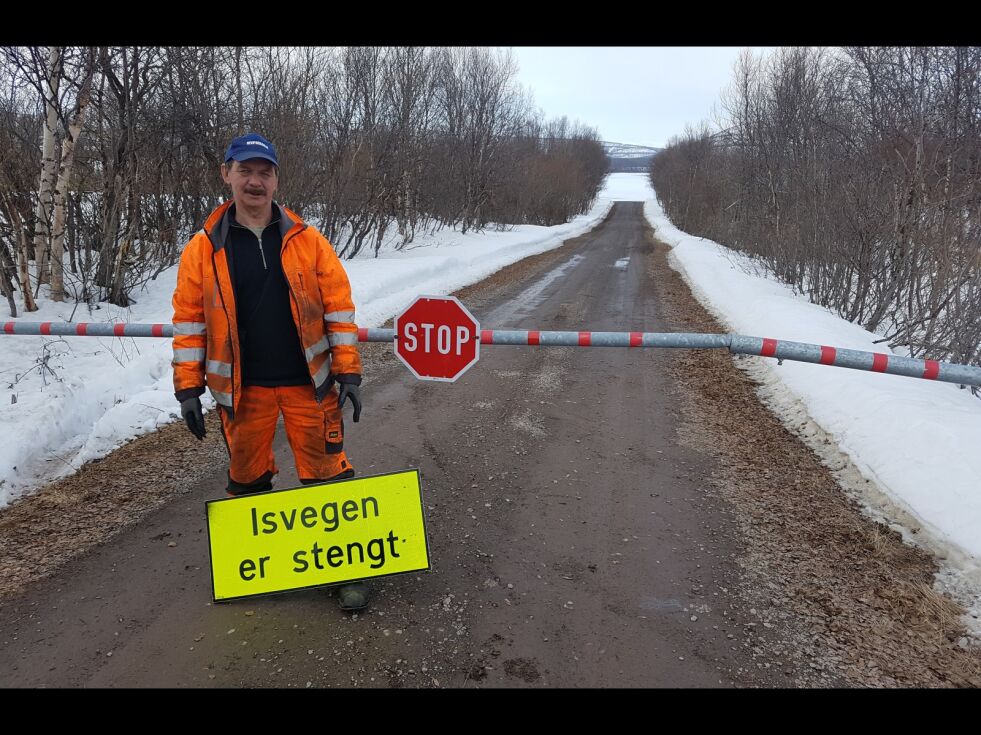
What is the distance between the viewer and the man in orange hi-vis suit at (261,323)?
Result: 2.74m

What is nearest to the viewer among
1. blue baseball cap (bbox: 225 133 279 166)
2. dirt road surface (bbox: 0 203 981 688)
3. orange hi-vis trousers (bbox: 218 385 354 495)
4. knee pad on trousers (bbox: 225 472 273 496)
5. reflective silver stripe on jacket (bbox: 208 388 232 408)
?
dirt road surface (bbox: 0 203 981 688)

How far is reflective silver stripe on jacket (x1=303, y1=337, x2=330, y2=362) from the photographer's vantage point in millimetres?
2840

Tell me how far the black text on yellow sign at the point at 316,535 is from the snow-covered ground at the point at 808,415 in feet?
6.87

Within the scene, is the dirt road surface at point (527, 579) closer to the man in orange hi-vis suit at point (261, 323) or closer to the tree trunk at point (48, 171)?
the man in orange hi-vis suit at point (261, 323)

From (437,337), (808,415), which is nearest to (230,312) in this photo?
(437,337)

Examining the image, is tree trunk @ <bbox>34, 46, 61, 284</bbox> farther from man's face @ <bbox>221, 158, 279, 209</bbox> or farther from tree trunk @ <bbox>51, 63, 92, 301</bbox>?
man's face @ <bbox>221, 158, 279, 209</bbox>

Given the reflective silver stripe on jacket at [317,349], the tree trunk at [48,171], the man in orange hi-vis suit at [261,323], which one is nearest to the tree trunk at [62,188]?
the tree trunk at [48,171]

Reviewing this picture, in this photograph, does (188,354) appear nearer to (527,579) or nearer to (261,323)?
(261,323)

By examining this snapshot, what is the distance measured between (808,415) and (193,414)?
5138 mm

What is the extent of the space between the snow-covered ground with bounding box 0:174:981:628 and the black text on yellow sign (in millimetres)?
2094

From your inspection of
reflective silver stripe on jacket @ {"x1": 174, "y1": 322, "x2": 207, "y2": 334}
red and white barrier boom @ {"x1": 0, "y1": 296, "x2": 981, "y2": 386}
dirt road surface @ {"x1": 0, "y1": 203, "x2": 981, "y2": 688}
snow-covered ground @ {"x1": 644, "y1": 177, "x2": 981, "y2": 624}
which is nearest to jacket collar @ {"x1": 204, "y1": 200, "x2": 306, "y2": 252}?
reflective silver stripe on jacket @ {"x1": 174, "y1": 322, "x2": 207, "y2": 334}

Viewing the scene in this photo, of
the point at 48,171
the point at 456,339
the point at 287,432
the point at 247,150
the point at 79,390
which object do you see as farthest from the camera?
the point at 48,171

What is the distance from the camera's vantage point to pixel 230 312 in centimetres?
274
